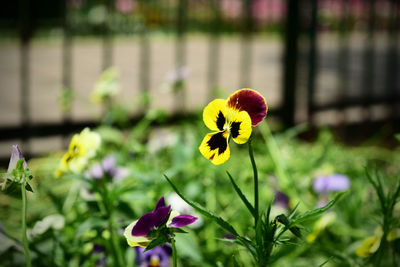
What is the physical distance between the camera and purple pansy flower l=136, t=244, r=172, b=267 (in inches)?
27.2

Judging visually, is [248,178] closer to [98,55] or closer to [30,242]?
[30,242]

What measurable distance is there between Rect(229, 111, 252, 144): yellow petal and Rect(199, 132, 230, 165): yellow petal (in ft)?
0.04

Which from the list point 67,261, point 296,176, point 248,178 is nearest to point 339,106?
point 296,176

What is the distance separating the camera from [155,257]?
0.69 meters

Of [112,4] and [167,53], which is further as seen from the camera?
[167,53]

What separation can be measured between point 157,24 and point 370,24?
7732mm

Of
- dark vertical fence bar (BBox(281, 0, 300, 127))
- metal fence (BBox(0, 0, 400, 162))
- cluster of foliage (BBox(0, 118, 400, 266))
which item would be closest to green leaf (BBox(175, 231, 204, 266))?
cluster of foliage (BBox(0, 118, 400, 266))

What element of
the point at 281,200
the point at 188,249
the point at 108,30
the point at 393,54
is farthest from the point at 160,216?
the point at 393,54

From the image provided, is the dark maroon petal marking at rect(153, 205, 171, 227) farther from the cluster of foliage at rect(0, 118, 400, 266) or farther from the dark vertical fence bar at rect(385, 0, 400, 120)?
the dark vertical fence bar at rect(385, 0, 400, 120)

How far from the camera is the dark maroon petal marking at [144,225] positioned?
1.42 feet

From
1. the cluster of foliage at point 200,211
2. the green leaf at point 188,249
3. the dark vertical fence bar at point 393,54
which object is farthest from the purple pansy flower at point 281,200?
the dark vertical fence bar at point 393,54

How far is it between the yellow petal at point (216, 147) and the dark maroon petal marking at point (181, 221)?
0.05m

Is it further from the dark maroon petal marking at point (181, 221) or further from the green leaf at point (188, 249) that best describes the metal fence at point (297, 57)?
the dark maroon petal marking at point (181, 221)

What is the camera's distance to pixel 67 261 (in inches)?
27.7
